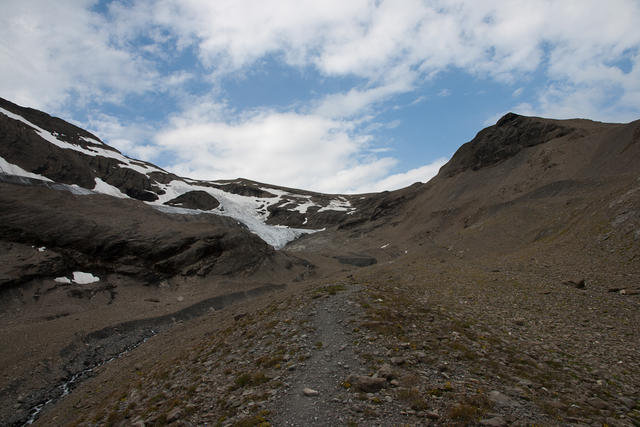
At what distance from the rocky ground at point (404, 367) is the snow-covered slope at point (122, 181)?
8200 cm

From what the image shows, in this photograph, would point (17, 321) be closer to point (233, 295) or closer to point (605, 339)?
point (233, 295)

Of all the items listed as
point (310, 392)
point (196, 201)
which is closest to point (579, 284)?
point (310, 392)

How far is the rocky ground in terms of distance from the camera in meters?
8.70

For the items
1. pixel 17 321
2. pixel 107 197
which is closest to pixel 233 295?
pixel 17 321

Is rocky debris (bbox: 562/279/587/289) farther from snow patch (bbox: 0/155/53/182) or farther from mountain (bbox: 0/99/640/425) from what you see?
snow patch (bbox: 0/155/53/182)

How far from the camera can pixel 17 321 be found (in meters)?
36.1

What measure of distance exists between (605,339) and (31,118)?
176 m

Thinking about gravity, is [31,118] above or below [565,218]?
above

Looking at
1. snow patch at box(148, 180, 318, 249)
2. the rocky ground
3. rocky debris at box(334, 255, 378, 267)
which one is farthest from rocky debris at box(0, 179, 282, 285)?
snow patch at box(148, 180, 318, 249)

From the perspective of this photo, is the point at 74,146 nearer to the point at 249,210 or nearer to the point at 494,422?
the point at 249,210

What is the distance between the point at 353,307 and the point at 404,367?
6313mm

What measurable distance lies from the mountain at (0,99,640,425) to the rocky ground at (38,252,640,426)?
0.26ft

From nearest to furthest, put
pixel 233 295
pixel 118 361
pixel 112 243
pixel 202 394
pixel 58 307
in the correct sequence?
1. pixel 202 394
2. pixel 118 361
3. pixel 58 307
4. pixel 233 295
5. pixel 112 243

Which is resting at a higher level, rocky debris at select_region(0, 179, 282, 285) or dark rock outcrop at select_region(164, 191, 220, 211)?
dark rock outcrop at select_region(164, 191, 220, 211)
